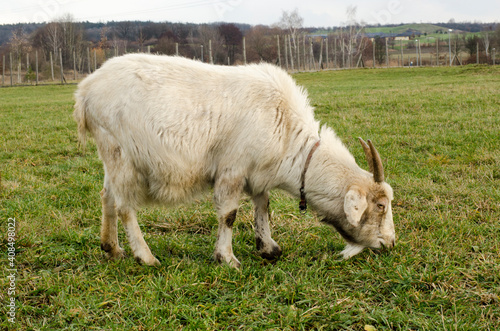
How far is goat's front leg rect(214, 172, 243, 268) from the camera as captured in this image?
4016 millimetres

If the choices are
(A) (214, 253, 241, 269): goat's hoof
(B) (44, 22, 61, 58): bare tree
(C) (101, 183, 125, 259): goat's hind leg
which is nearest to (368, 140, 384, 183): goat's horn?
(A) (214, 253, 241, 269): goat's hoof

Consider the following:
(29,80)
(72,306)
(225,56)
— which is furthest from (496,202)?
(225,56)

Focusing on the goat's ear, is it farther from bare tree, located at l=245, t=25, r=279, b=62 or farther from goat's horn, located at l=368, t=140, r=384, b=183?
bare tree, located at l=245, t=25, r=279, b=62

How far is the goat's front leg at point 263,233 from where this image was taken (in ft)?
14.1

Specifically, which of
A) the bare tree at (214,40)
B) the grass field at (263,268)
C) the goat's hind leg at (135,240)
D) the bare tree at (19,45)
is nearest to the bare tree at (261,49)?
the bare tree at (214,40)

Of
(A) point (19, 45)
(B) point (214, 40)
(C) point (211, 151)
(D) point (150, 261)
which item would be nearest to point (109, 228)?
(D) point (150, 261)

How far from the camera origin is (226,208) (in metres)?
4.05

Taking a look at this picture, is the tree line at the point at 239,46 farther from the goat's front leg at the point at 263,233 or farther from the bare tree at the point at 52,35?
the goat's front leg at the point at 263,233

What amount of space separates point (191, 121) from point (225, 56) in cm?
5604

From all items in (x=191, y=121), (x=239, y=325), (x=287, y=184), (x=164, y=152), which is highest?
(x=191, y=121)

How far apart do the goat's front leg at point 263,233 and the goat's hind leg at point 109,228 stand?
1295 millimetres

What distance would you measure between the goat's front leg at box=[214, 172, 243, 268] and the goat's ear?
0.94 meters

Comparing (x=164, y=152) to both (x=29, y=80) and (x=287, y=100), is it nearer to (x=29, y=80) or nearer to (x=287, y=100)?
(x=287, y=100)

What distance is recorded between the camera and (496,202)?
5.32 meters
